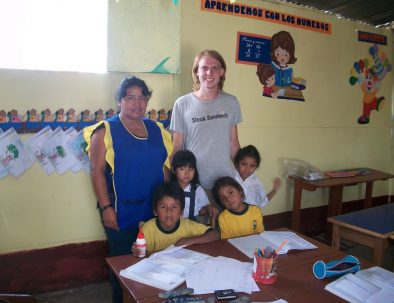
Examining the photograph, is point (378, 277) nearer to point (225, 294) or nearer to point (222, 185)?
point (225, 294)

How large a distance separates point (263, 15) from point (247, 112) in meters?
0.92

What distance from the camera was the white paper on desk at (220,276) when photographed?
4.22 ft

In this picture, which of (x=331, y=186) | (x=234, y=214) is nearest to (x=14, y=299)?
(x=234, y=214)

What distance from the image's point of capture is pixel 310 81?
3697mm

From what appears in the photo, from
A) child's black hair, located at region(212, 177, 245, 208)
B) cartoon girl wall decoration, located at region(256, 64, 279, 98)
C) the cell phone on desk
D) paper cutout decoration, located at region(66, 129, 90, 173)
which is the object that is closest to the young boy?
child's black hair, located at region(212, 177, 245, 208)

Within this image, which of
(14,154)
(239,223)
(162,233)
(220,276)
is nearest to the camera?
(220,276)

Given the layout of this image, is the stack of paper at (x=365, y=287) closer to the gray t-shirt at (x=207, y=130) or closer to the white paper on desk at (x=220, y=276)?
the white paper on desk at (x=220, y=276)

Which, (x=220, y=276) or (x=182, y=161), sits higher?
(x=182, y=161)

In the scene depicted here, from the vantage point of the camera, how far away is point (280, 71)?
136 inches

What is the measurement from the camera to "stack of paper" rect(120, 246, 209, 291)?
1316 millimetres

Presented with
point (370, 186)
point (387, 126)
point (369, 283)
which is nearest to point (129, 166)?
point (369, 283)

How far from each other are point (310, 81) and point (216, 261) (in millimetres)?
2747

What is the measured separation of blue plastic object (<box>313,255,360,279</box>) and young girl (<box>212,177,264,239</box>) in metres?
0.67

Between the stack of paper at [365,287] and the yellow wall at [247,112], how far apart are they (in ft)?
6.13
